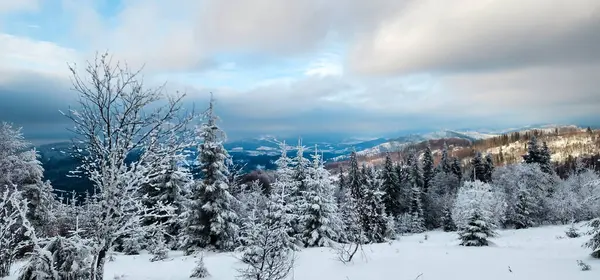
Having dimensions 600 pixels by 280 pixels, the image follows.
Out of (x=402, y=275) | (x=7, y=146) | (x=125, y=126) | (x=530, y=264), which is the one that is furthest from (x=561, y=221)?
(x=7, y=146)

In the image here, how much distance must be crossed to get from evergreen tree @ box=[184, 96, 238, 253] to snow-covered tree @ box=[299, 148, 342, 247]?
4.89 meters

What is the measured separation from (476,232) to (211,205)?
1595cm

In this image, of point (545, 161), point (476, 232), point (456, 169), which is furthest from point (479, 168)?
point (476, 232)

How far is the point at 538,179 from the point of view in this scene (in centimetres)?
4691

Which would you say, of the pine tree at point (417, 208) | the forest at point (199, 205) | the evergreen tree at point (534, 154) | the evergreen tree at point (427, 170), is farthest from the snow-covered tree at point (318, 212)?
the evergreen tree at point (534, 154)

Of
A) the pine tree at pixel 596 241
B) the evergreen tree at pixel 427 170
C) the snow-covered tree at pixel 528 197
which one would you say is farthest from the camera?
the evergreen tree at pixel 427 170

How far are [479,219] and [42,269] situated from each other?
21.2 meters

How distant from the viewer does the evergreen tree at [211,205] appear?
22344mm

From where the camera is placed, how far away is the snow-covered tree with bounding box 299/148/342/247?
79.4ft

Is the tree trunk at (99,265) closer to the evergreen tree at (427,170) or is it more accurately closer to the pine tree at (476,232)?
the pine tree at (476,232)

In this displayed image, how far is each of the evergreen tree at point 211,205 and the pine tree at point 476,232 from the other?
13871 millimetres

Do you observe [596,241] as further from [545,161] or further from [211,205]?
[545,161]

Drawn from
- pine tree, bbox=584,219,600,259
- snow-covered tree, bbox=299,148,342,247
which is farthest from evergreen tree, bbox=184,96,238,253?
pine tree, bbox=584,219,600,259

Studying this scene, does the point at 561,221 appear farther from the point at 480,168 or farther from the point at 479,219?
the point at 479,219
